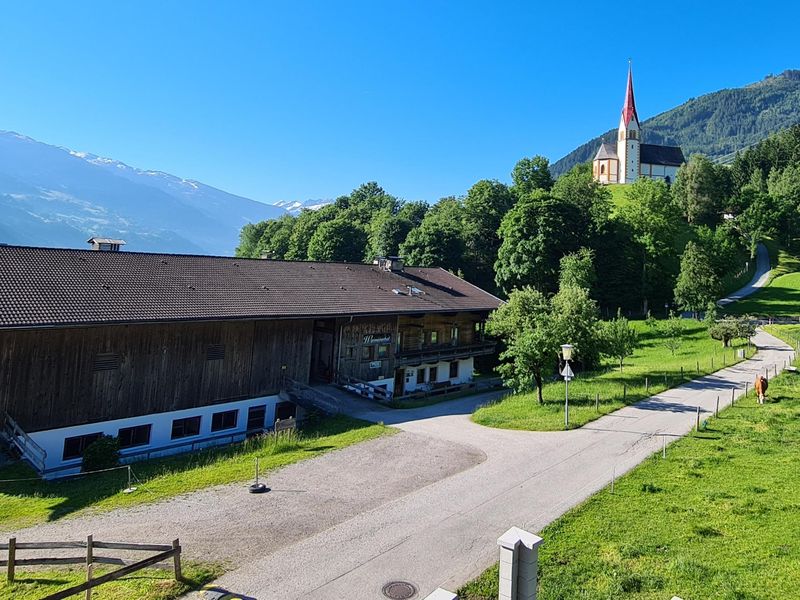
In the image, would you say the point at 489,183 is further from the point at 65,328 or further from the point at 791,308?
the point at 65,328

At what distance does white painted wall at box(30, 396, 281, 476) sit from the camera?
66.7ft

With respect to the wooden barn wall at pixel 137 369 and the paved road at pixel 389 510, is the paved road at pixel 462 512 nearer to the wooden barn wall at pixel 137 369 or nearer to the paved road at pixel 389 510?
the paved road at pixel 389 510

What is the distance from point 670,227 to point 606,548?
65015mm

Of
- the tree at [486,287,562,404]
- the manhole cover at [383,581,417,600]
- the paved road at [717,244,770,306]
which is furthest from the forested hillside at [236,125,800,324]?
the manhole cover at [383,581,417,600]

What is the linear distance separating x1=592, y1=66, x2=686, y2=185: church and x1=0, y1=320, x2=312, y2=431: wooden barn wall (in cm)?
10922

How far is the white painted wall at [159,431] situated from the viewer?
20.3m

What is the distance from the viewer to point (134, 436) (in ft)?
74.5

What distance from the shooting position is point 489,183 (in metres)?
76.2

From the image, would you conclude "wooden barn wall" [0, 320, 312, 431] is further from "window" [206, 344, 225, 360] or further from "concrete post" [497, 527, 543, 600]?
"concrete post" [497, 527, 543, 600]

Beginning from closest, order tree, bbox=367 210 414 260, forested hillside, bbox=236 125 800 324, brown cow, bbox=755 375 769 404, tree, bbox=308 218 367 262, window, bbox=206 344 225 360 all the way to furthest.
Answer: brown cow, bbox=755 375 769 404 < window, bbox=206 344 225 360 < forested hillside, bbox=236 125 800 324 < tree, bbox=367 210 414 260 < tree, bbox=308 218 367 262

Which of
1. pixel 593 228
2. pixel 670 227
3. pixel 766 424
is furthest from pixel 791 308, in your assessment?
pixel 766 424

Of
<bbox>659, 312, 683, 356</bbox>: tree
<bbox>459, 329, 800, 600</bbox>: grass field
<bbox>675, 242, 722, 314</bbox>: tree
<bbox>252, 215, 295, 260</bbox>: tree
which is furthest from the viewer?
<bbox>252, 215, 295, 260</bbox>: tree

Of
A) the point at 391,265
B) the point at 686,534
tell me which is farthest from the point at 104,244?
the point at 686,534

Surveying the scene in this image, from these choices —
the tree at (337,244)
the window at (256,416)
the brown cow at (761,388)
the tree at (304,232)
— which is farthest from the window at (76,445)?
the tree at (304,232)
